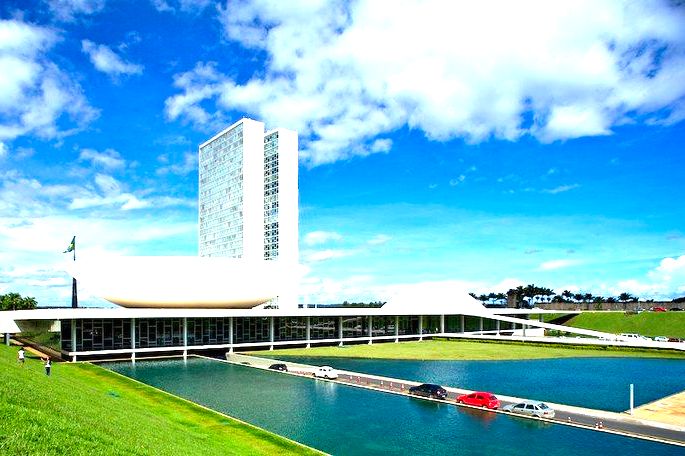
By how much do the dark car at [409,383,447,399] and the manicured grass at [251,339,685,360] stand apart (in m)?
20.9

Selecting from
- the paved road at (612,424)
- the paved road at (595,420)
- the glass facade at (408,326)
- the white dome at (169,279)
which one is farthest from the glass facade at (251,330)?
the paved road at (612,424)

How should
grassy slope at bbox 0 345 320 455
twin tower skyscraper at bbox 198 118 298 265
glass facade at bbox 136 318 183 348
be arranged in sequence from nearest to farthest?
grassy slope at bbox 0 345 320 455
glass facade at bbox 136 318 183 348
twin tower skyscraper at bbox 198 118 298 265

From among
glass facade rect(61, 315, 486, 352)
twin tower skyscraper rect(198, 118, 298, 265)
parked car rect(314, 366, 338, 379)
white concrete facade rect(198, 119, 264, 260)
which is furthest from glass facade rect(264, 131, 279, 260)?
parked car rect(314, 366, 338, 379)

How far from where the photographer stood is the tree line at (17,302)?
9900 centimetres

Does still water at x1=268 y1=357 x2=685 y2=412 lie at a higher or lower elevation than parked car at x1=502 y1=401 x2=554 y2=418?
lower

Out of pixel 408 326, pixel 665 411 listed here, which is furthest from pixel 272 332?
pixel 665 411

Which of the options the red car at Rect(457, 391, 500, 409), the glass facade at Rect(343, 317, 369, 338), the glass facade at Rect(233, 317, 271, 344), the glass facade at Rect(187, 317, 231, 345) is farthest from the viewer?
the glass facade at Rect(343, 317, 369, 338)

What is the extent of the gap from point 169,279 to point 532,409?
127ft

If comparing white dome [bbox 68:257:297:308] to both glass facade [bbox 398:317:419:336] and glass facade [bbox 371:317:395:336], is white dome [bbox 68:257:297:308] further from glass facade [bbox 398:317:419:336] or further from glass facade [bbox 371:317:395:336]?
glass facade [bbox 398:317:419:336]

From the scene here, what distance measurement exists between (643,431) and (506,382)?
14.2m

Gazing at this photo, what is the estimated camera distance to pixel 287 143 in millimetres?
95625

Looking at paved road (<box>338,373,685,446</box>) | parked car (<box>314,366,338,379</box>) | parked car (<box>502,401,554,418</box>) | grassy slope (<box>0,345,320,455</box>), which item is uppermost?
grassy slope (<box>0,345,320,455</box>)

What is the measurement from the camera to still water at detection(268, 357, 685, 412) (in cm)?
3381

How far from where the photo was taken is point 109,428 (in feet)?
51.4
